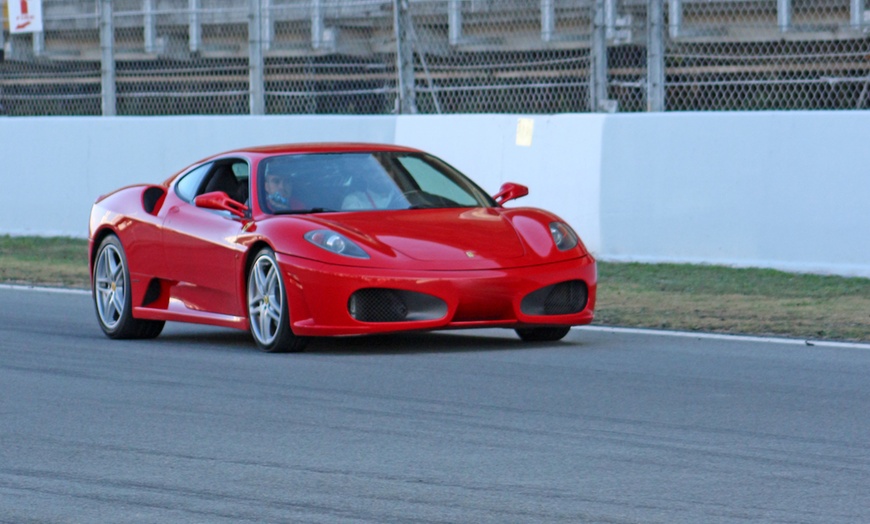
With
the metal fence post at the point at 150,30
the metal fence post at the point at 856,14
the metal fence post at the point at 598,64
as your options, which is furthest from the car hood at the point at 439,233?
the metal fence post at the point at 150,30

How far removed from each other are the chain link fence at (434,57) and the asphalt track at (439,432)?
427 cm

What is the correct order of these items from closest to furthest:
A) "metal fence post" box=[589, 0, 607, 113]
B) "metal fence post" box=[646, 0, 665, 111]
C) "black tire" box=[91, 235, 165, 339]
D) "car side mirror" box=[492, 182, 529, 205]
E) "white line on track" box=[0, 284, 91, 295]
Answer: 1. "car side mirror" box=[492, 182, 529, 205]
2. "black tire" box=[91, 235, 165, 339]
3. "white line on track" box=[0, 284, 91, 295]
4. "metal fence post" box=[646, 0, 665, 111]
5. "metal fence post" box=[589, 0, 607, 113]

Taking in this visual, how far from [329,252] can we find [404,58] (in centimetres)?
760

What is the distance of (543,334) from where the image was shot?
9594 millimetres

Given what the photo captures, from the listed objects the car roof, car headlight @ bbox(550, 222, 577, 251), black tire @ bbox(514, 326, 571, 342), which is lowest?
black tire @ bbox(514, 326, 571, 342)

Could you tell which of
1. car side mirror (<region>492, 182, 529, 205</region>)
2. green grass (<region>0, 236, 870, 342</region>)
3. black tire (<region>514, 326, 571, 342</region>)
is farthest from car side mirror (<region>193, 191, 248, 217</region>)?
green grass (<region>0, 236, 870, 342</region>)

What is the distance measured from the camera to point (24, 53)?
64.3 feet

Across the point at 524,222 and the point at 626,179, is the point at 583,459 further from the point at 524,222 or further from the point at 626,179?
the point at 626,179

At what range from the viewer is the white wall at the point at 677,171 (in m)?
12.4

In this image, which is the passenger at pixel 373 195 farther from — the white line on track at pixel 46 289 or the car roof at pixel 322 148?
the white line on track at pixel 46 289

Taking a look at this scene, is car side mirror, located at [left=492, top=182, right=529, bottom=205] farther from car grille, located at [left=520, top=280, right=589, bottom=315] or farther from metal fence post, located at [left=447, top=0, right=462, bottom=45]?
metal fence post, located at [left=447, top=0, right=462, bottom=45]

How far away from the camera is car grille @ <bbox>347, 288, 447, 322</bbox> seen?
28.5 ft

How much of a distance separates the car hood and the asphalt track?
537 mm

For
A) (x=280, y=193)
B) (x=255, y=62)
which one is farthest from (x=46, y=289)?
(x=280, y=193)
